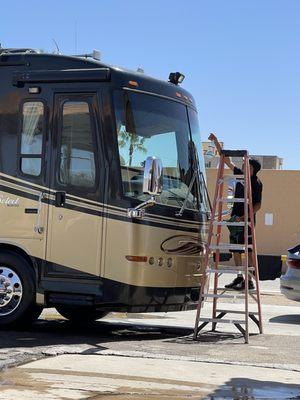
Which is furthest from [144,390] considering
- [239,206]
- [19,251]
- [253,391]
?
[239,206]

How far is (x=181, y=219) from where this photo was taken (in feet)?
28.7

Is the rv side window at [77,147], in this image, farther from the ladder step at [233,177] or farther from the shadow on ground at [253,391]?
the shadow on ground at [253,391]

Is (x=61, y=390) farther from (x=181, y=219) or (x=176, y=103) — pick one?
(x=176, y=103)

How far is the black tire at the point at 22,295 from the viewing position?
28.3 feet

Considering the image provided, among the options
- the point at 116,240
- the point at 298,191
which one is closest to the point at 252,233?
the point at 116,240

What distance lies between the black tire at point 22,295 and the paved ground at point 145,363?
173 mm

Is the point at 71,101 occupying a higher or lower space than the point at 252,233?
higher

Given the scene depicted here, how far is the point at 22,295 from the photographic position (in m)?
8.69

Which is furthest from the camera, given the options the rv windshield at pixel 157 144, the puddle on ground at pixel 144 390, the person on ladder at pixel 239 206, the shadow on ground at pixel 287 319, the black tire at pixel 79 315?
the shadow on ground at pixel 287 319

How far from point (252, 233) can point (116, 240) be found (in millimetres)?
1793

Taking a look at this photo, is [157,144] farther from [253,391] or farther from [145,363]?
[253,391]

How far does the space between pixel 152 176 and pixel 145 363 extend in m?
2.12

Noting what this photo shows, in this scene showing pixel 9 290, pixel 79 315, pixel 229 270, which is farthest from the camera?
pixel 79 315

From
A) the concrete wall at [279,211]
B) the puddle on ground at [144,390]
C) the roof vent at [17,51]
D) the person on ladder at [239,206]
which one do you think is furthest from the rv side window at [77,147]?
the concrete wall at [279,211]
